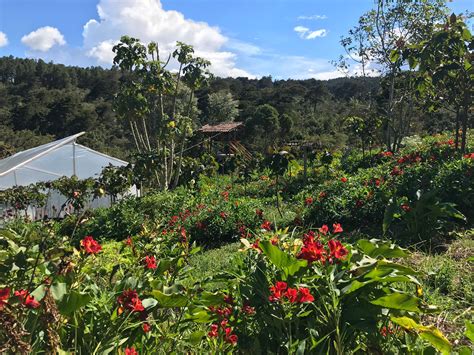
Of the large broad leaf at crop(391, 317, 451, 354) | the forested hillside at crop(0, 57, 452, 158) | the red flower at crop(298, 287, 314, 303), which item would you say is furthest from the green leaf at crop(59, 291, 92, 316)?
the forested hillside at crop(0, 57, 452, 158)

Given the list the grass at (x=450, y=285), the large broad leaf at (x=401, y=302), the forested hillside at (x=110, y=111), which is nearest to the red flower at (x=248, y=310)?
the large broad leaf at (x=401, y=302)

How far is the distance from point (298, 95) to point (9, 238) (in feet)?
133

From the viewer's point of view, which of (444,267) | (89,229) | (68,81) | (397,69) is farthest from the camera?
(68,81)

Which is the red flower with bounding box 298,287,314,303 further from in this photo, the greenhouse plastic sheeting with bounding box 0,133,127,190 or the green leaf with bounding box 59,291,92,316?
the greenhouse plastic sheeting with bounding box 0,133,127,190

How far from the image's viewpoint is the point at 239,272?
1.89 metres

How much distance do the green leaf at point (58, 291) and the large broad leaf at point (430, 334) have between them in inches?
49.4

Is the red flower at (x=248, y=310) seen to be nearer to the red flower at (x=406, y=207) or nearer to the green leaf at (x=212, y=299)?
the green leaf at (x=212, y=299)

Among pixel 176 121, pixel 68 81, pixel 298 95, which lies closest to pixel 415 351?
pixel 176 121

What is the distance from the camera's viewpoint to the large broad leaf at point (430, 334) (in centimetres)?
149

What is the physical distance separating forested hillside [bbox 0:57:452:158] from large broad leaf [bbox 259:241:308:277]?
19.5 m

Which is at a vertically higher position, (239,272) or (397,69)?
(397,69)

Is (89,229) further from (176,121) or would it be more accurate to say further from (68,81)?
(68,81)

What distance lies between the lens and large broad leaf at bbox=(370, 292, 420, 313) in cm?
150

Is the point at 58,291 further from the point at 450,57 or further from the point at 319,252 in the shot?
the point at 450,57
